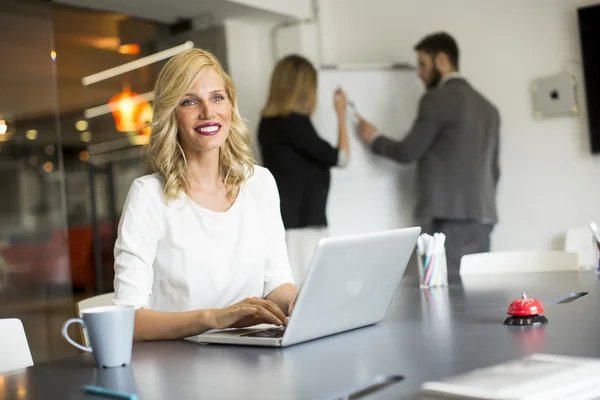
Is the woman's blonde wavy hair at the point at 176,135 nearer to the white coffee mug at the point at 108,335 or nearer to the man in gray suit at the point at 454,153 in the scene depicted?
the white coffee mug at the point at 108,335

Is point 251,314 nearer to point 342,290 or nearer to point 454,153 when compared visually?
point 342,290

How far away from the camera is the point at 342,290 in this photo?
1.34m

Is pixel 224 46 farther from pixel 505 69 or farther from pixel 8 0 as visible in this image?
pixel 505 69

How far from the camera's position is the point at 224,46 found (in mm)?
5035

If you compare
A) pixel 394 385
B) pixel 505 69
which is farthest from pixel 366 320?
pixel 505 69

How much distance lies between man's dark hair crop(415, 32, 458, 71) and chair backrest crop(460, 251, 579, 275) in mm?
1951

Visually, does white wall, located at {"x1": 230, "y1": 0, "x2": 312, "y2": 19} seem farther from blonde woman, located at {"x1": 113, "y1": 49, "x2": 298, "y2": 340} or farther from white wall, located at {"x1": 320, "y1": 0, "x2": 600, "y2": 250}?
blonde woman, located at {"x1": 113, "y1": 49, "x2": 298, "y2": 340}

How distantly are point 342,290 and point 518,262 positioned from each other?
63.6 inches

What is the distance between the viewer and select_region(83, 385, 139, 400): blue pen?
1010mm

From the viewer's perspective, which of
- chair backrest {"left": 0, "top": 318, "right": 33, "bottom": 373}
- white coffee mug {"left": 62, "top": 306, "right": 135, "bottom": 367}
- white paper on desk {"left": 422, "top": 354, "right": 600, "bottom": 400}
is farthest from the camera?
chair backrest {"left": 0, "top": 318, "right": 33, "bottom": 373}

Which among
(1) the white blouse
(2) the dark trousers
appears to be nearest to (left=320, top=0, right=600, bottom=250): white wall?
(2) the dark trousers

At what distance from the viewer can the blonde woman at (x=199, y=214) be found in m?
1.82

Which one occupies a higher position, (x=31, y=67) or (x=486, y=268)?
(x=31, y=67)

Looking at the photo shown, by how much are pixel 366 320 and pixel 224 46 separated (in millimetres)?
3847
